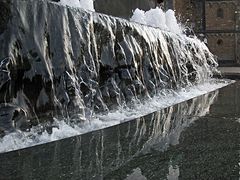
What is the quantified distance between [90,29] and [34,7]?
1019 millimetres

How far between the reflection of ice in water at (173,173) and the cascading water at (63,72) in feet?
4.34

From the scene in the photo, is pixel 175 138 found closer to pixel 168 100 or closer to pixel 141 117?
pixel 141 117

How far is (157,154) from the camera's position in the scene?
2934 millimetres

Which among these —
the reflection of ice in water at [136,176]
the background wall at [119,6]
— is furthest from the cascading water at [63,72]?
the background wall at [119,6]

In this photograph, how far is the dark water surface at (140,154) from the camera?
8.09 ft

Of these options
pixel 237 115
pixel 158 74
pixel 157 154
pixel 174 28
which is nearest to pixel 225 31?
pixel 174 28

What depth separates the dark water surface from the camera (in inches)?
97.1

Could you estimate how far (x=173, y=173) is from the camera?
8.00 ft

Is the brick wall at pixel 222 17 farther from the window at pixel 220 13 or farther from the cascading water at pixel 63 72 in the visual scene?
the cascading water at pixel 63 72

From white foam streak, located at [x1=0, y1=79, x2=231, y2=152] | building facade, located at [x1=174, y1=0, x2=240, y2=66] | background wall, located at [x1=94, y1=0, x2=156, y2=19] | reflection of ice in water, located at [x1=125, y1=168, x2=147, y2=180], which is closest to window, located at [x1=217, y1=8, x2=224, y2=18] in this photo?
building facade, located at [x1=174, y1=0, x2=240, y2=66]

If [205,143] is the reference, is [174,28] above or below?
above

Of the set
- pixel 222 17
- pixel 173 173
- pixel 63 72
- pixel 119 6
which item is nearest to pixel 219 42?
pixel 222 17

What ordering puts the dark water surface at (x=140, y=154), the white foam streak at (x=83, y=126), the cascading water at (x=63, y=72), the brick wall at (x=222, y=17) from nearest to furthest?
the dark water surface at (x=140, y=154), the white foam streak at (x=83, y=126), the cascading water at (x=63, y=72), the brick wall at (x=222, y=17)

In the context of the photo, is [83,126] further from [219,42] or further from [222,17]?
[222,17]
